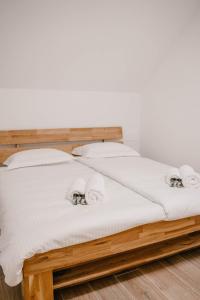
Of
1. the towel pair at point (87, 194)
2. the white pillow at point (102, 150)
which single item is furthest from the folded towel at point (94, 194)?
the white pillow at point (102, 150)

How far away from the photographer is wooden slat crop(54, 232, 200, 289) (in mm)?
1540

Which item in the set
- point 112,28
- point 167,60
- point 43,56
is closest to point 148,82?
point 167,60

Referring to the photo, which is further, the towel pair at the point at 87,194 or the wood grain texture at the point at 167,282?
the towel pair at the point at 87,194

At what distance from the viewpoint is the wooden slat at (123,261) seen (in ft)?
5.05

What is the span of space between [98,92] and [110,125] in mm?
491

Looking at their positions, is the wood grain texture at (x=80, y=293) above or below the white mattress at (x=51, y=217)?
below

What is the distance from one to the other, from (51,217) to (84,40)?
2.01m

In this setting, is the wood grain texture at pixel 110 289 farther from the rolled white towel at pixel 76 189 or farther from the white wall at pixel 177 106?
the white wall at pixel 177 106

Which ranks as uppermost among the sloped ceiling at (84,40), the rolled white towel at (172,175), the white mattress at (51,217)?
the sloped ceiling at (84,40)

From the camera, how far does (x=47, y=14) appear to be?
2.33m

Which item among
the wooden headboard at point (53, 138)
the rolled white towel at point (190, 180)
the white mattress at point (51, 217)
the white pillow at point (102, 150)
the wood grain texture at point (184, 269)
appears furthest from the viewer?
the white pillow at point (102, 150)

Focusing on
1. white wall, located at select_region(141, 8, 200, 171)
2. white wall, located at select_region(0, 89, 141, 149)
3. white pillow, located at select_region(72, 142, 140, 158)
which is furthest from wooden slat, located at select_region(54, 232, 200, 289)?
white wall, located at select_region(0, 89, 141, 149)

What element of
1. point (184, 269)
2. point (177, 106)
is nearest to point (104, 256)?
point (184, 269)

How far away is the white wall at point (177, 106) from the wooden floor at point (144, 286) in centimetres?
146
